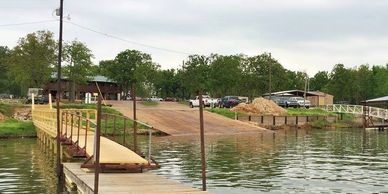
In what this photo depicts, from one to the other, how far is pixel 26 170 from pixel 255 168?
38.5ft

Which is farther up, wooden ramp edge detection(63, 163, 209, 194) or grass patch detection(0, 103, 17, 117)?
grass patch detection(0, 103, 17, 117)

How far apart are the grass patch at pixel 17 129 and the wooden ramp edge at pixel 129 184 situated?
109ft

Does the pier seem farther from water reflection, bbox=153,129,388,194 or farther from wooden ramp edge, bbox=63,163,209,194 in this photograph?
water reflection, bbox=153,129,388,194

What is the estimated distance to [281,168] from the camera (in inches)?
1146

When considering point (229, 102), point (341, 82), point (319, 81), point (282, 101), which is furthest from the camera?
point (319, 81)

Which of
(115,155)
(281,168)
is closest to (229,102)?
(281,168)

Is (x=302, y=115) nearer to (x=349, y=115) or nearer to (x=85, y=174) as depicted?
(x=349, y=115)

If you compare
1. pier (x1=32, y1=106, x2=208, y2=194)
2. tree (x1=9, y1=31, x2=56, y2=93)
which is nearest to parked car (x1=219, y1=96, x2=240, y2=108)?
tree (x1=9, y1=31, x2=56, y2=93)

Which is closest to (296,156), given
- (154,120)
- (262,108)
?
(154,120)

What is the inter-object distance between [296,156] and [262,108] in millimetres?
46748

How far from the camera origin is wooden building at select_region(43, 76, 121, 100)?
9806cm

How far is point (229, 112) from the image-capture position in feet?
261

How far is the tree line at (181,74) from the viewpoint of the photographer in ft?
261

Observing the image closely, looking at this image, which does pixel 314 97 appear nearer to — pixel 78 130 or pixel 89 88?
pixel 89 88
